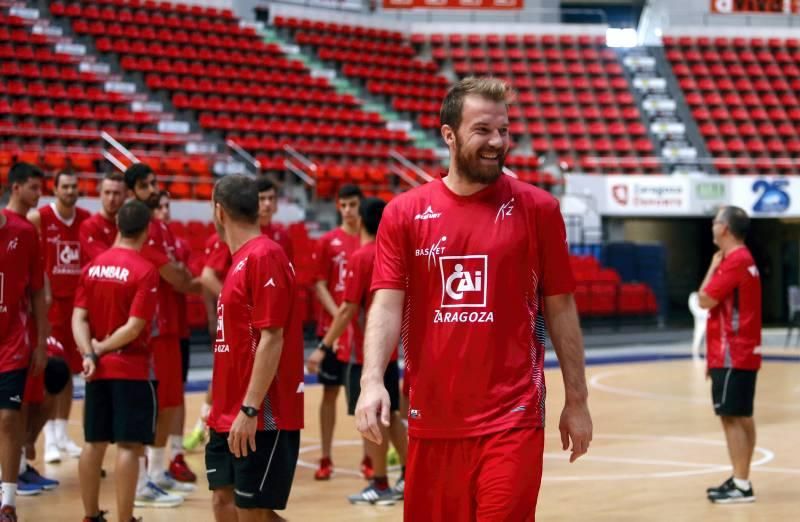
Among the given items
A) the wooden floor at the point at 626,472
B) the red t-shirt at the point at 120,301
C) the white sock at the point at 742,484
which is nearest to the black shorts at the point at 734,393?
the white sock at the point at 742,484

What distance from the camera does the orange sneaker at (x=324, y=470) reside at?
9.10 metres

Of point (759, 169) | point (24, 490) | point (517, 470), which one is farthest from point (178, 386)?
point (759, 169)

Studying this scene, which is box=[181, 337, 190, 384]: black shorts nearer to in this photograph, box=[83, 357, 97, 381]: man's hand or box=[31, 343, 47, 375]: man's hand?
box=[31, 343, 47, 375]: man's hand

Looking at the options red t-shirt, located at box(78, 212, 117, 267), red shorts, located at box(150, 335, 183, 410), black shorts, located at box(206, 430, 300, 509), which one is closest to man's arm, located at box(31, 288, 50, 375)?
red shorts, located at box(150, 335, 183, 410)

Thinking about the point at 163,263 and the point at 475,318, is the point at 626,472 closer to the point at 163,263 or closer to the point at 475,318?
the point at 163,263

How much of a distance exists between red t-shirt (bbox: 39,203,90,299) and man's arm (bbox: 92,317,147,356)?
8.35ft

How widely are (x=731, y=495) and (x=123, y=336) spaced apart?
13.4 ft

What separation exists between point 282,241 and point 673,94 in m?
23.1

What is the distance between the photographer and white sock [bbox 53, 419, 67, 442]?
32.6ft

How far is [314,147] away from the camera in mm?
23516

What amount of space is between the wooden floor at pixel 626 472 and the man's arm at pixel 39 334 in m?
0.98

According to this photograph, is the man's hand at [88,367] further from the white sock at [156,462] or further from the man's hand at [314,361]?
the white sock at [156,462]

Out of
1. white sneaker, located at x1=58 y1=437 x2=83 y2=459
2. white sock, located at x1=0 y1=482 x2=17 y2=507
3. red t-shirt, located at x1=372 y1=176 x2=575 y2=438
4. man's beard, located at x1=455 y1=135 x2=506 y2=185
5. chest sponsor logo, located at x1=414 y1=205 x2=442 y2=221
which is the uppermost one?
man's beard, located at x1=455 y1=135 x2=506 y2=185

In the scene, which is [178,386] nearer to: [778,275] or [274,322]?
[274,322]
